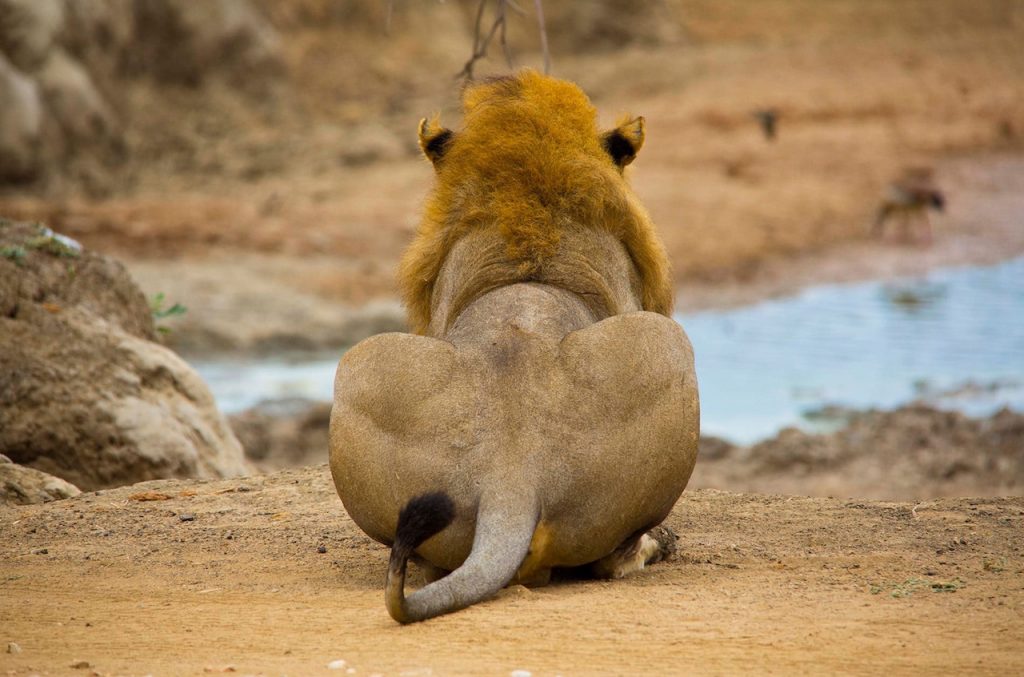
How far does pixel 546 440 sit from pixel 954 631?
128cm

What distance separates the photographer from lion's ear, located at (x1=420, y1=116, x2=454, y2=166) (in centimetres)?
576

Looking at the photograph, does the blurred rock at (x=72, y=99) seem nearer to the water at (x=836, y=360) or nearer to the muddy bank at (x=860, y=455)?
the water at (x=836, y=360)

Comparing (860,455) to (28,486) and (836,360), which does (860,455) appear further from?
(28,486)

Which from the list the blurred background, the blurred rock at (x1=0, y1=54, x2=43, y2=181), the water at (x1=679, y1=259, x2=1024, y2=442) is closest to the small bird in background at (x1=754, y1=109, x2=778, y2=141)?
the blurred background

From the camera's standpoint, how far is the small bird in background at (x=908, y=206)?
693 inches

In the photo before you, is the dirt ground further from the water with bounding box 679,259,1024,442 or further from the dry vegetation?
the water with bounding box 679,259,1024,442

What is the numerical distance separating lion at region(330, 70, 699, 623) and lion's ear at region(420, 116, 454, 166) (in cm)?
25

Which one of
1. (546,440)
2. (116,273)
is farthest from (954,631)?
(116,273)

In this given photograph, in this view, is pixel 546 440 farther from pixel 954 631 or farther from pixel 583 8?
pixel 583 8

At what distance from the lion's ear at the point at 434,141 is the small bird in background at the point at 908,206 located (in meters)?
12.6

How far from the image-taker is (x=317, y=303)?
14.1 meters

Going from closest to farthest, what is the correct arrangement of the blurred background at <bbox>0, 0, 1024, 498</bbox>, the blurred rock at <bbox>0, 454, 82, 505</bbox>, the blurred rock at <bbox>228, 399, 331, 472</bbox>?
the blurred rock at <bbox>0, 454, 82, 505</bbox>, the blurred rock at <bbox>228, 399, 331, 472</bbox>, the blurred background at <bbox>0, 0, 1024, 498</bbox>

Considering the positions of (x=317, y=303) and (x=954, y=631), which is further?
(x=317, y=303)

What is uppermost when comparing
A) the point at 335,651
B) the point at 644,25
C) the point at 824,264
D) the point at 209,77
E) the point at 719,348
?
the point at 644,25
